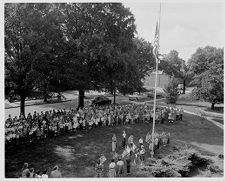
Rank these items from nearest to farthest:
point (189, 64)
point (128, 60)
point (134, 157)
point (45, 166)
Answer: point (45, 166) < point (134, 157) < point (128, 60) < point (189, 64)

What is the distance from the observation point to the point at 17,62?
2159 centimetres

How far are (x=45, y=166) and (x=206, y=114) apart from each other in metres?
26.9

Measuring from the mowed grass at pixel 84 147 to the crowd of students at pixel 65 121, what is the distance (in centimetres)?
68

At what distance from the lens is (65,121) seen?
21703 mm

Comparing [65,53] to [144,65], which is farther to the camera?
[144,65]

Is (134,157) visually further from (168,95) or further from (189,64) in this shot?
(189,64)

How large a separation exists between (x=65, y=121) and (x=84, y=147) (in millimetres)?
3877

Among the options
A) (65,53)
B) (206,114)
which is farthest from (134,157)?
(206,114)

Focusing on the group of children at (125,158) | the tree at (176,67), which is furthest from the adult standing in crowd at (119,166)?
the tree at (176,67)

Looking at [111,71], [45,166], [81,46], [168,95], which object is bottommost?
[45,166]

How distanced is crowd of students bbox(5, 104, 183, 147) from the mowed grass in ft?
2.24

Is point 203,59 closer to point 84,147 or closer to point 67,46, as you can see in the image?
point 67,46

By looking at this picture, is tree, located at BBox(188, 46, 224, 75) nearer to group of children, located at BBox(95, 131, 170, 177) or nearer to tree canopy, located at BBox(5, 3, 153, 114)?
tree canopy, located at BBox(5, 3, 153, 114)

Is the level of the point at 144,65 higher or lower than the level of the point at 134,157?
higher
